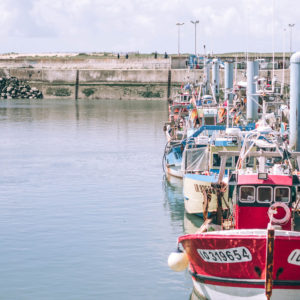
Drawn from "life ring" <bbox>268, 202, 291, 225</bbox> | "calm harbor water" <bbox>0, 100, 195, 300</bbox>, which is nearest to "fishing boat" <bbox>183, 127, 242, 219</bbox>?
"calm harbor water" <bbox>0, 100, 195, 300</bbox>

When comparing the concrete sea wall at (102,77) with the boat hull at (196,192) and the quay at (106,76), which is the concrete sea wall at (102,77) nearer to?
the quay at (106,76)

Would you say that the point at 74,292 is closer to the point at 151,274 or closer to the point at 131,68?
the point at 151,274

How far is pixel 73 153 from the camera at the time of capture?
46.8 meters

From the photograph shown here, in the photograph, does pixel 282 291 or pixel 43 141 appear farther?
pixel 43 141

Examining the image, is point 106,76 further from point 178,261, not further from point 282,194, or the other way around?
point 178,261

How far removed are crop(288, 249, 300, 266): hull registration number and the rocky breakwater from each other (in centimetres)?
9805

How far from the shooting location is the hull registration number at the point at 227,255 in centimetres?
1510

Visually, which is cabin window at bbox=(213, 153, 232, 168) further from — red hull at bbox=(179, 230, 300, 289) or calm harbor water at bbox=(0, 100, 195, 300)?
red hull at bbox=(179, 230, 300, 289)

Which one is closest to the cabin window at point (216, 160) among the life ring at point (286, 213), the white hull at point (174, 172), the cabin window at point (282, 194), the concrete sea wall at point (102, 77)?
the white hull at point (174, 172)

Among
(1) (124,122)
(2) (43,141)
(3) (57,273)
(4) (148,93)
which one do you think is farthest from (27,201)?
(4) (148,93)

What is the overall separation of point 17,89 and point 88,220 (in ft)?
287

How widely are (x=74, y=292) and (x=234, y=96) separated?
34.4 m

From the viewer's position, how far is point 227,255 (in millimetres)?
15344

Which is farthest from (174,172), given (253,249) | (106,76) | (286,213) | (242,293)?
(106,76)
